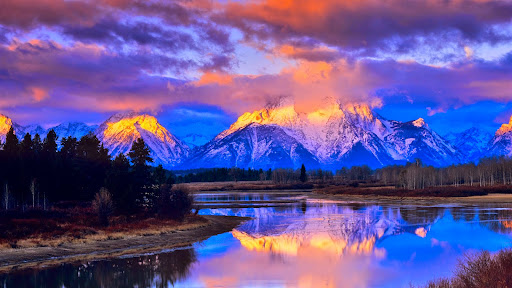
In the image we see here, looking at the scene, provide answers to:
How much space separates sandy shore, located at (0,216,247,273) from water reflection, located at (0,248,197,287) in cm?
321

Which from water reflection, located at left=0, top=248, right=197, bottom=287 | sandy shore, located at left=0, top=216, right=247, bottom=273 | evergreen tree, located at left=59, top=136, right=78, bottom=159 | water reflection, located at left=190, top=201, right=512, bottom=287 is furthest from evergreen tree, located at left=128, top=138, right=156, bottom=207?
water reflection, located at left=0, top=248, right=197, bottom=287

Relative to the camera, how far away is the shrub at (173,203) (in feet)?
244

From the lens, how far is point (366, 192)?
179 metres

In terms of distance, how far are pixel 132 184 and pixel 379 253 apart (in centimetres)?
4368

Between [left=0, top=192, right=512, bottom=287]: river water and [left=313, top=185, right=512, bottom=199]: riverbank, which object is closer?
[left=0, top=192, right=512, bottom=287]: river water

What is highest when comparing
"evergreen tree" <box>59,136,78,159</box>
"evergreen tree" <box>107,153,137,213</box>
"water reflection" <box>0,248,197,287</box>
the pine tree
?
"evergreen tree" <box>59,136,78,159</box>

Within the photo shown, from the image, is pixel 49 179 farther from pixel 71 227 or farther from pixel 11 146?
pixel 71 227

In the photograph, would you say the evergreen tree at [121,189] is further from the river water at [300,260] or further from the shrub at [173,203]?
the river water at [300,260]

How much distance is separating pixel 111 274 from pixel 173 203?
118 ft

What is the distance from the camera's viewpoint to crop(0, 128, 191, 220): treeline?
76250mm

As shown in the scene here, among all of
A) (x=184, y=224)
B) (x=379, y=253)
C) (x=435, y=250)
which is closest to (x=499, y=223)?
(x=435, y=250)

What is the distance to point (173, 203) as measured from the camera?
75438 mm

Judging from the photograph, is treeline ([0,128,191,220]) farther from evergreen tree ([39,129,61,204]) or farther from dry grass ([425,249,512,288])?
dry grass ([425,249,512,288])

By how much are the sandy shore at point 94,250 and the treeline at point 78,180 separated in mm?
13602
